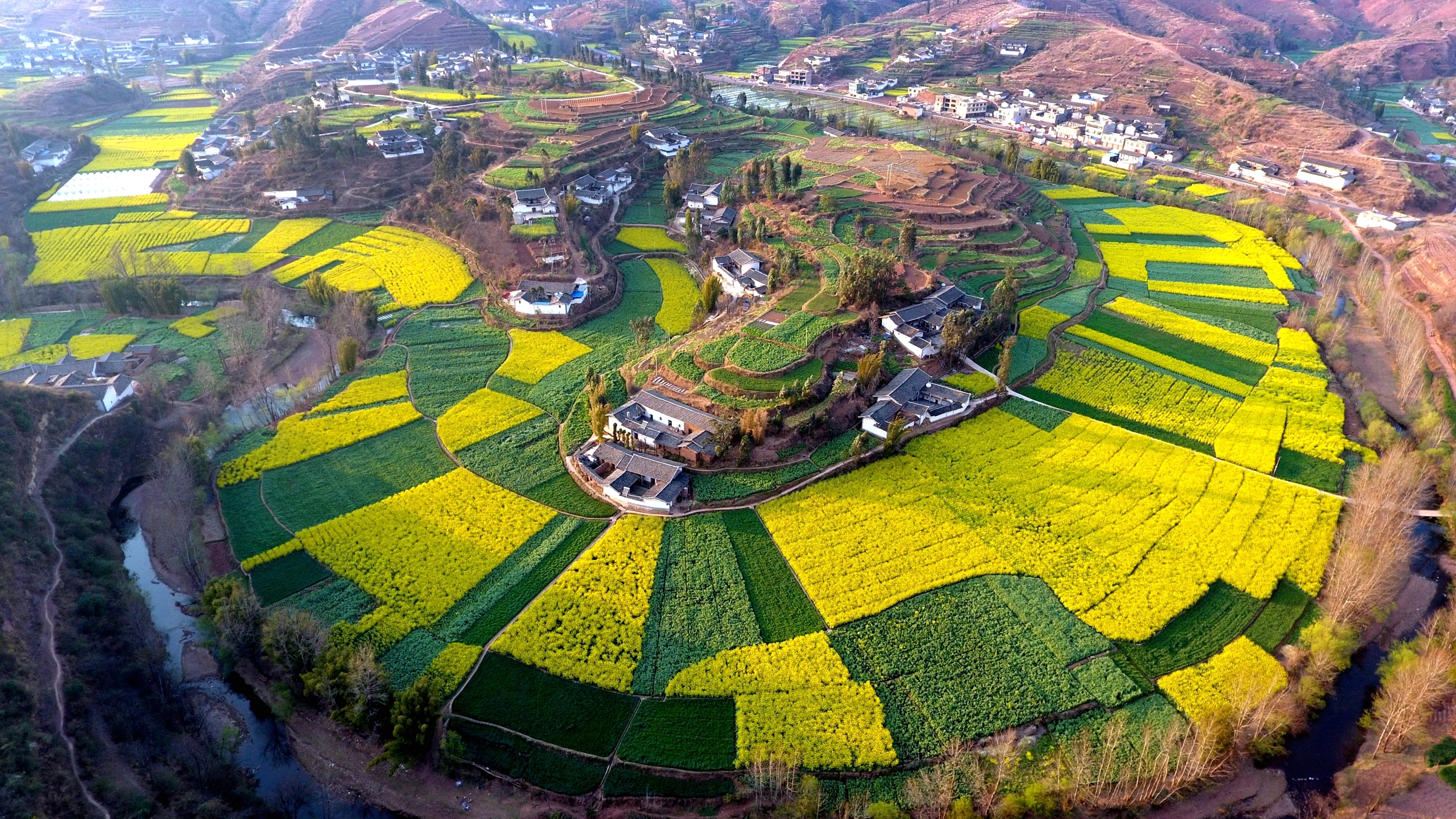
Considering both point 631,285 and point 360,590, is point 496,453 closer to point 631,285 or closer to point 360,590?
point 360,590

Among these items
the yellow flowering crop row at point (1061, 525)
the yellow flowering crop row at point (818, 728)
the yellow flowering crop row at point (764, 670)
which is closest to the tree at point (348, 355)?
the yellow flowering crop row at point (1061, 525)

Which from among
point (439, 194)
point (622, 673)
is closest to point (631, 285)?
point (439, 194)

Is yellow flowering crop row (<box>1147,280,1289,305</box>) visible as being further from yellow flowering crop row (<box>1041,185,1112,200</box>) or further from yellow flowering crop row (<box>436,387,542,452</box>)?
yellow flowering crop row (<box>436,387,542,452</box>)

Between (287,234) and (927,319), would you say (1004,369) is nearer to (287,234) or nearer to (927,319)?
(927,319)

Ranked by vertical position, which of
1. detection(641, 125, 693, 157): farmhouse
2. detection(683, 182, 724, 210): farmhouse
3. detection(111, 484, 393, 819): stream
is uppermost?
detection(641, 125, 693, 157): farmhouse

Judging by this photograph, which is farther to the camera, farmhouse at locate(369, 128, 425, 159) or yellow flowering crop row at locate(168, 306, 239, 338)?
farmhouse at locate(369, 128, 425, 159)

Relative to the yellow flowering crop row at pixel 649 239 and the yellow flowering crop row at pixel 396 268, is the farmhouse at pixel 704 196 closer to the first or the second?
the yellow flowering crop row at pixel 649 239

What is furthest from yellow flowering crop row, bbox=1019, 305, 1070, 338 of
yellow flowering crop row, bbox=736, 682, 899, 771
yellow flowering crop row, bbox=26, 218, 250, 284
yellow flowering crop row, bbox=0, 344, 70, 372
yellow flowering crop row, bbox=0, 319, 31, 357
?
yellow flowering crop row, bbox=0, 319, 31, 357

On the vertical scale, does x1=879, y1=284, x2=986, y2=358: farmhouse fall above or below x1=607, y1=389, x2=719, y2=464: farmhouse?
above
